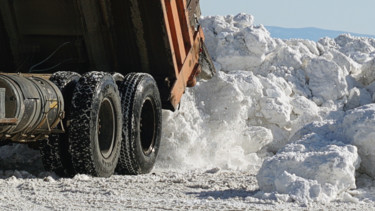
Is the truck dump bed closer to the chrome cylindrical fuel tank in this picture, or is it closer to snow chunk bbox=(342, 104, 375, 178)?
the chrome cylindrical fuel tank

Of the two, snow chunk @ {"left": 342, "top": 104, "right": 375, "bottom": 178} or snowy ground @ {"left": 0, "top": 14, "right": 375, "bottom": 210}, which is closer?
snowy ground @ {"left": 0, "top": 14, "right": 375, "bottom": 210}

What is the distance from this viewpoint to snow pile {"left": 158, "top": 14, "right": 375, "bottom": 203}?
23.1 ft

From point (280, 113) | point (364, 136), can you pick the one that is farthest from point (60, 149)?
point (280, 113)

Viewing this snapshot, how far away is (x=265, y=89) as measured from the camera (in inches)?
534

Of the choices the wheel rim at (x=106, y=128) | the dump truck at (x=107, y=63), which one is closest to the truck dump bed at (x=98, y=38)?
the dump truck at (x=107, y=63)

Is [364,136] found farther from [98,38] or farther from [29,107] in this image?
[98,38]

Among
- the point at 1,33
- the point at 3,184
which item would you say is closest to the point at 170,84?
the point at 1,33

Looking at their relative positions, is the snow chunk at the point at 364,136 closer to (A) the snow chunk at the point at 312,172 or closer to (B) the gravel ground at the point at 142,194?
(A) the snow chunk at the point at 312,172

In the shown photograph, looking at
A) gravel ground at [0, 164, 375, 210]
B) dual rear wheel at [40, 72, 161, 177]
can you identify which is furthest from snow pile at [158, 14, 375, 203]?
dual rear wheel at [40, 72, 161, 177]

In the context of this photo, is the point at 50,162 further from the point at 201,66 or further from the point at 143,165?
the point at 201,66

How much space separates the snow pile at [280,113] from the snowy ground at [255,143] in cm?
1

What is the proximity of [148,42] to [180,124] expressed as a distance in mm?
1529

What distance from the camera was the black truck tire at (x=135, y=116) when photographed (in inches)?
356

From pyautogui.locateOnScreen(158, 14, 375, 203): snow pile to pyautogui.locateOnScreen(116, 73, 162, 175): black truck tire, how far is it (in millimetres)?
1004
